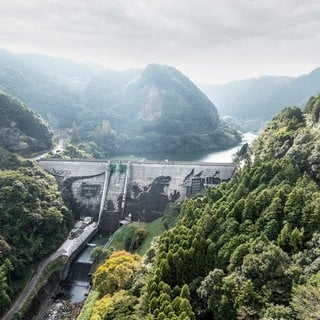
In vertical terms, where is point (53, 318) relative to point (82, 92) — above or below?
below

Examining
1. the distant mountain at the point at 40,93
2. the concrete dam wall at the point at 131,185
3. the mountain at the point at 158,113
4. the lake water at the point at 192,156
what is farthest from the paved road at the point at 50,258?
the distant mountain at the point at 40,93

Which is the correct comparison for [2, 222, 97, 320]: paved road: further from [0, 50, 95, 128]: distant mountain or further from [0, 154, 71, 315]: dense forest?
[0, 50, 95, 128]: distant mountain

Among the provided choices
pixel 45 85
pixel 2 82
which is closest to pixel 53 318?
pixel 2 82

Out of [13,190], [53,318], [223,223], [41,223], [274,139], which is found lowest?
[53,318]

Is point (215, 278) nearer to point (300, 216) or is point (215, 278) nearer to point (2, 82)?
point (300, 216)

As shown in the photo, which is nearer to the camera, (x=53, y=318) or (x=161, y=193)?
A: (x=53, y=318)

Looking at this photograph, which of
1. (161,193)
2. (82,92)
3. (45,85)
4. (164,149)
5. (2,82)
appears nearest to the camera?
(161,193)
